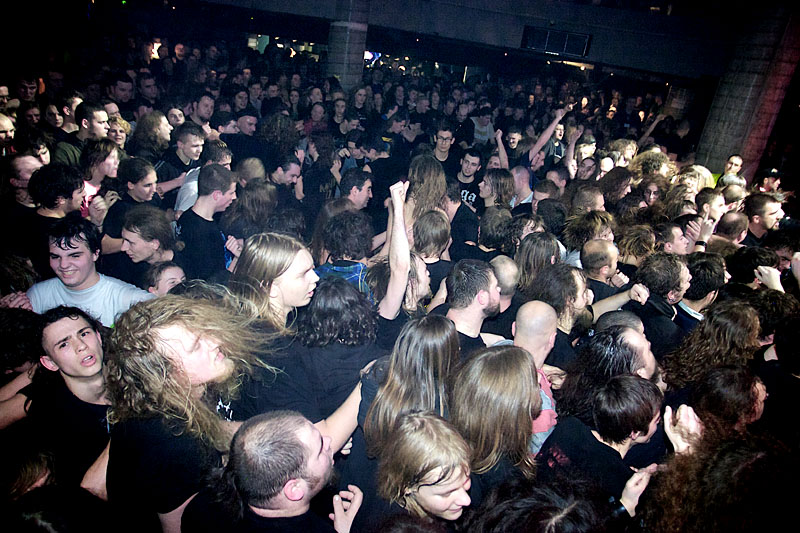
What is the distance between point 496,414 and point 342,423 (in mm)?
694

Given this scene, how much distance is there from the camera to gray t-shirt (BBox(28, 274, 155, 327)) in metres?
2.76

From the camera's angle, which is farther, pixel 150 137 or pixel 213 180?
pixel 150 137

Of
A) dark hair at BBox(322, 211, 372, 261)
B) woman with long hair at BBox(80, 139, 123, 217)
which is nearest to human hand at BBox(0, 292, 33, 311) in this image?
woman with long hair at BBox(80, 139, 123, 217)

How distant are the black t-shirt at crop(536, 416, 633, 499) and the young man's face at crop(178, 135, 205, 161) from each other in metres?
4.41

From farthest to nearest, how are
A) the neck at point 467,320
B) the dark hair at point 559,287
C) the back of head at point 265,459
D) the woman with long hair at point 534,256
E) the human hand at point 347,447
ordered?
the woman with long hair at point 534,256 < the dark hair at point 559,287 < the neck at point 467,320 < the human hand at point 347,447 < the back of head at point 265,459

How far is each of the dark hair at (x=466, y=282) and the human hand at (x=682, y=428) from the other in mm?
1074

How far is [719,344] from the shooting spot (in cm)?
271

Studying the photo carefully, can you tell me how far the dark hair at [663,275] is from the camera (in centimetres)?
321

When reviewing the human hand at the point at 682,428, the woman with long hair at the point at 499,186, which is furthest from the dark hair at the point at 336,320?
the woman with long hair at the point at 499,186

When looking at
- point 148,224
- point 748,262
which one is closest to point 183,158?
point 148,224

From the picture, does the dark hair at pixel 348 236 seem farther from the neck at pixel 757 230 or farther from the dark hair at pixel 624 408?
the neck at pixel 757 230

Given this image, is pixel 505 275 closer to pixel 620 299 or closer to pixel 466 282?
pixel 466 282

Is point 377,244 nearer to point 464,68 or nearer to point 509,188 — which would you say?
point 509,188

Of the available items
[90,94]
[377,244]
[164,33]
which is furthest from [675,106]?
[164,33]
